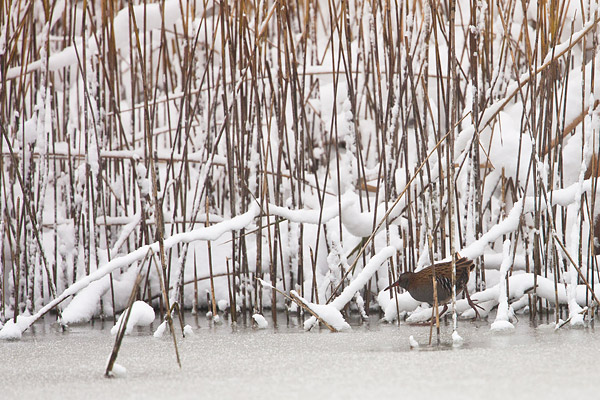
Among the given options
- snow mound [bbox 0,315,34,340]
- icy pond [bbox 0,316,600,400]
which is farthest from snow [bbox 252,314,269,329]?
snow mound [bbox 0,315,34,340]

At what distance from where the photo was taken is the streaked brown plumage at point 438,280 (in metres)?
1.36

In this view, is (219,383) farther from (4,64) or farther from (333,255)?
(4,64)

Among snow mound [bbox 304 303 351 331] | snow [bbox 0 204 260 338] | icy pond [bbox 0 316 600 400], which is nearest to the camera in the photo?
icy pond [bbox 0 316 600 400]

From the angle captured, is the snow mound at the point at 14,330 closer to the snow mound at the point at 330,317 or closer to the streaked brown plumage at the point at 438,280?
the snow mound at the point at 330,317

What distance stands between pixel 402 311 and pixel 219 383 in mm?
751

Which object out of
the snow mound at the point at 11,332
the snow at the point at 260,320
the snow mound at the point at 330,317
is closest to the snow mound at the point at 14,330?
the snow mound at the point at 11,332

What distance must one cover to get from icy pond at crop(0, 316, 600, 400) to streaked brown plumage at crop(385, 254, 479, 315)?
67 mm

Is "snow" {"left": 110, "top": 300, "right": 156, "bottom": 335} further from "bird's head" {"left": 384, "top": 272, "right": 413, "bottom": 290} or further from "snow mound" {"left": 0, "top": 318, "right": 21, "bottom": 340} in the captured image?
"bird's head" {"left": 384, "top": 272, "right": 413, "bottom": 290}

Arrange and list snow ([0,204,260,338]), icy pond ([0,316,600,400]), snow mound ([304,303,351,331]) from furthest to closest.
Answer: snow mound ([304,303,351,331]), snow ([0,204,260,338]), icy pond ([0,316,600,400])

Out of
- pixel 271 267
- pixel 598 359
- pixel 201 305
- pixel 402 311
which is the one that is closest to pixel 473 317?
pixel 402 311

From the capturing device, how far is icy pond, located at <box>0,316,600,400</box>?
831 millimetres

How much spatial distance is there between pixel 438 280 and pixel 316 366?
46 centimetres

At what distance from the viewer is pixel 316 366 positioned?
3.27 feet

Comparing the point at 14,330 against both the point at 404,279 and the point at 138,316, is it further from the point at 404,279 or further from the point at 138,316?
the point at 404,279
